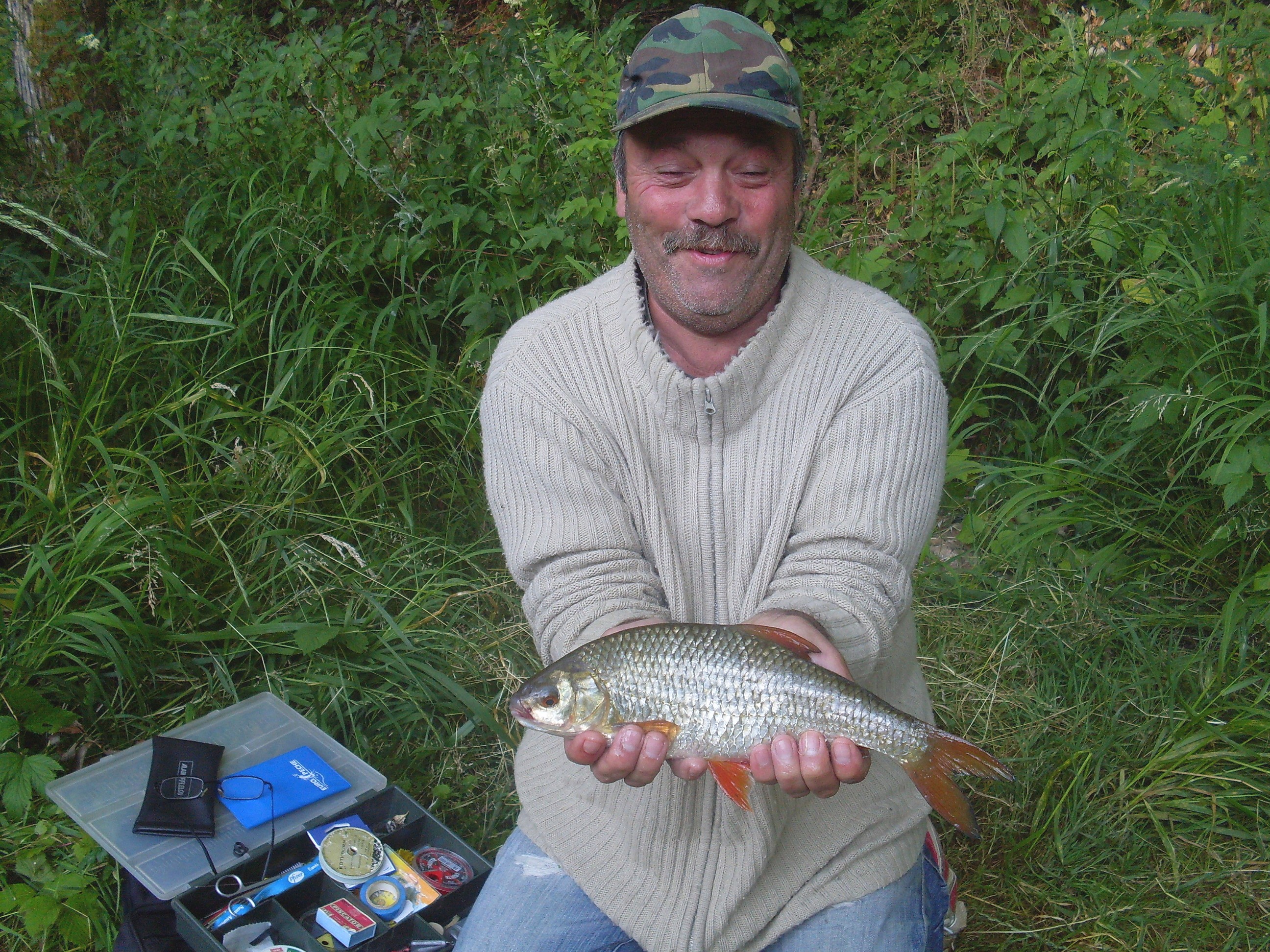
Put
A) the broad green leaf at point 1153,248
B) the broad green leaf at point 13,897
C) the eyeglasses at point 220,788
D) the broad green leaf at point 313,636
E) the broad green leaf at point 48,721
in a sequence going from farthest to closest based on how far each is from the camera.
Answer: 1. the broad green leaf at point 1153,248
2. the broad green leaf at point 313,636
3. the broad green leaf at point 48,721
4. the broad green leaf at point 13,897
5. the eyeglasses at point 220,788

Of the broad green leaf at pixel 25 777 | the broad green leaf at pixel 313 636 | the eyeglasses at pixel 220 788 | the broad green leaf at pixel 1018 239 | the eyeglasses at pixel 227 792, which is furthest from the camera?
the broad green leaf at pixel 1018 239

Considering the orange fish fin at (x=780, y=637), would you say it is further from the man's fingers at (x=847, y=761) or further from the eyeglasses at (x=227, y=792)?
the eyeglasses at (x=227, y=792)

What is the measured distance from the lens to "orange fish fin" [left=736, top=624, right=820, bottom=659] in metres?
1.90

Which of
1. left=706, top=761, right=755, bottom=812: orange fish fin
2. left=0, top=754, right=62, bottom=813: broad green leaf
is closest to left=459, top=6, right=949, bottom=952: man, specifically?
left=706, top=761, right=755, bottom=812: orange fish fin

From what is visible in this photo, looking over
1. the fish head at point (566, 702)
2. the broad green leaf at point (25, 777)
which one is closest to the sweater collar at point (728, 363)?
the fish head at point (566, 702)

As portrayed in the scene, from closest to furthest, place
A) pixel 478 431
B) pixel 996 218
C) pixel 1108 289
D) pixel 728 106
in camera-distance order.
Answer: pixel 728 106
pixel 1108 289
pixel 996 218
pixel 478 431

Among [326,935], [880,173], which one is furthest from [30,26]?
[326,935]

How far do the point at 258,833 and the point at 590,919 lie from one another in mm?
936

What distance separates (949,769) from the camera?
1.96 metres

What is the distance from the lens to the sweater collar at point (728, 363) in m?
2.26

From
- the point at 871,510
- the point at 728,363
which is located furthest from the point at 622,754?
the point at 728,363

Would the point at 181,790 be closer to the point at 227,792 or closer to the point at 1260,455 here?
the point at 227,792

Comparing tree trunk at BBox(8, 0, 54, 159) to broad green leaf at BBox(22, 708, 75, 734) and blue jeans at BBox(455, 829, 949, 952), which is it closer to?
broad green leaf at BBox(22, 708, 75, 734)

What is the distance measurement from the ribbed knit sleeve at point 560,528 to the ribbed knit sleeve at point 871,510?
313 mm
